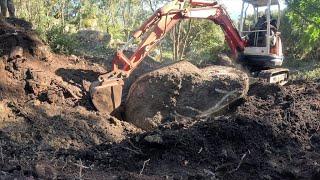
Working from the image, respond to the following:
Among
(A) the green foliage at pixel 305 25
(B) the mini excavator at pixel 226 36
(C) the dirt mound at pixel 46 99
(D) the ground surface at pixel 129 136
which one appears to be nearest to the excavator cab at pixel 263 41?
(B) the mini excavator at pixel 226 36

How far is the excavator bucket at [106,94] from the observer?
24.6 ft

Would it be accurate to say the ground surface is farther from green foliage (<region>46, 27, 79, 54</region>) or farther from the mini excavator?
green foliage (<region>46, 27, 79, 54</region>)

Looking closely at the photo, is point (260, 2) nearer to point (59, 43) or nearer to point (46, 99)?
point (59, 43)

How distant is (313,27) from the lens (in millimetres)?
18797

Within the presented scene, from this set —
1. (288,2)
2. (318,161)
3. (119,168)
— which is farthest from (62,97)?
(288,2)

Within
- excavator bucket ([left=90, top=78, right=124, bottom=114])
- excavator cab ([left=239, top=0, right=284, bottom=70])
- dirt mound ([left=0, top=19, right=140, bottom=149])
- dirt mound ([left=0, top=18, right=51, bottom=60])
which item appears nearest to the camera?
dirt mound ([left=0, top=19, right=140, bottom=149])

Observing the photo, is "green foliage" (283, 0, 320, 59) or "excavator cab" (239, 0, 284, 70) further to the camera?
"green foliage" (283, 0, 320, 59)

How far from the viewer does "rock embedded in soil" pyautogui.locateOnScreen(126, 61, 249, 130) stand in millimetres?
7379

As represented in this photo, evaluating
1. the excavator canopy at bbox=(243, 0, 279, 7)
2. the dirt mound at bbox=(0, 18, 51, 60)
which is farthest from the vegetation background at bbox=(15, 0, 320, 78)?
the dirt mound at bbox=(0, 18, 51, 60)

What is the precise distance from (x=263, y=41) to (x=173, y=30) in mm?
6517

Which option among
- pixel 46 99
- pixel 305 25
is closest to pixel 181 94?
pixel 46 99

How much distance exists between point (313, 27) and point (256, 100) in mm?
12605

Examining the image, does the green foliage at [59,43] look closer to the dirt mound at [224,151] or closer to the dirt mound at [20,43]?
the dirt mound at [20,43]

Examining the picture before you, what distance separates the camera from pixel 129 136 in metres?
6.52
